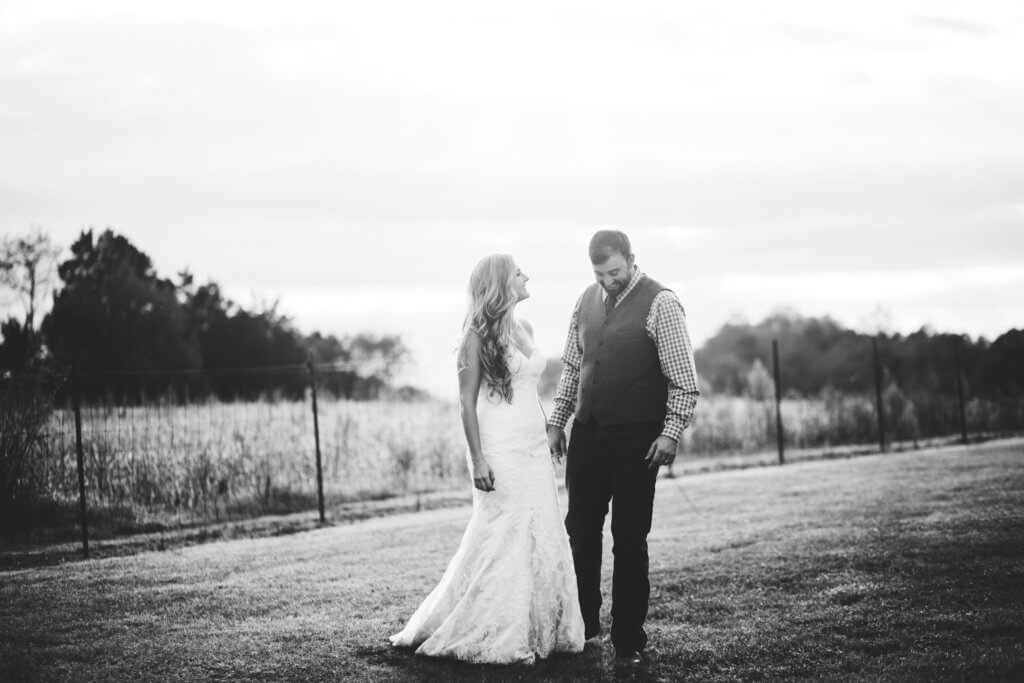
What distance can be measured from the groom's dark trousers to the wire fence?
6.82m

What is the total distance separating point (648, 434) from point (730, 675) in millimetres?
1355

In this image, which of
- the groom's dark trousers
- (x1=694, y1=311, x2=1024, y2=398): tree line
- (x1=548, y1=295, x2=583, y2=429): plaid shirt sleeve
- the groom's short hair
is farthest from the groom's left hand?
(x1=694, y1=311, x2=1024, y2=398): tree line

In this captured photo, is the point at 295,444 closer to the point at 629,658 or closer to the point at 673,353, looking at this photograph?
the point at 629,658

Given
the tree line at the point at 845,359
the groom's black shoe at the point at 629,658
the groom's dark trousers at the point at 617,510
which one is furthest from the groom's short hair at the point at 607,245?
the tree line at the point at 845,359

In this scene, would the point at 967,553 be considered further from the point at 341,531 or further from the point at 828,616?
the point at 341,531

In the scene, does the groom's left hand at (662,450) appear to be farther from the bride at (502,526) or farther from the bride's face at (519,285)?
the bride's face at (519,285)

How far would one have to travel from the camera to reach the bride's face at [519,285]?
5.26 m

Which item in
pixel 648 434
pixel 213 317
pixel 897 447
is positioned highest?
pixel 213 317

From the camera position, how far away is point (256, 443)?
48.9ft

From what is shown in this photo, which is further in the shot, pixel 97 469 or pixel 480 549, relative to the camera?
pixel 97 469

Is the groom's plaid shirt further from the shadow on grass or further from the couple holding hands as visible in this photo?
the shadow on grass

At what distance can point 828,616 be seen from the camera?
5875mm

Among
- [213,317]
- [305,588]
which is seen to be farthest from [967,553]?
[213,317]

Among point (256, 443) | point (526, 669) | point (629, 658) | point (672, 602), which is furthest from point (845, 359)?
point (526, 669)
